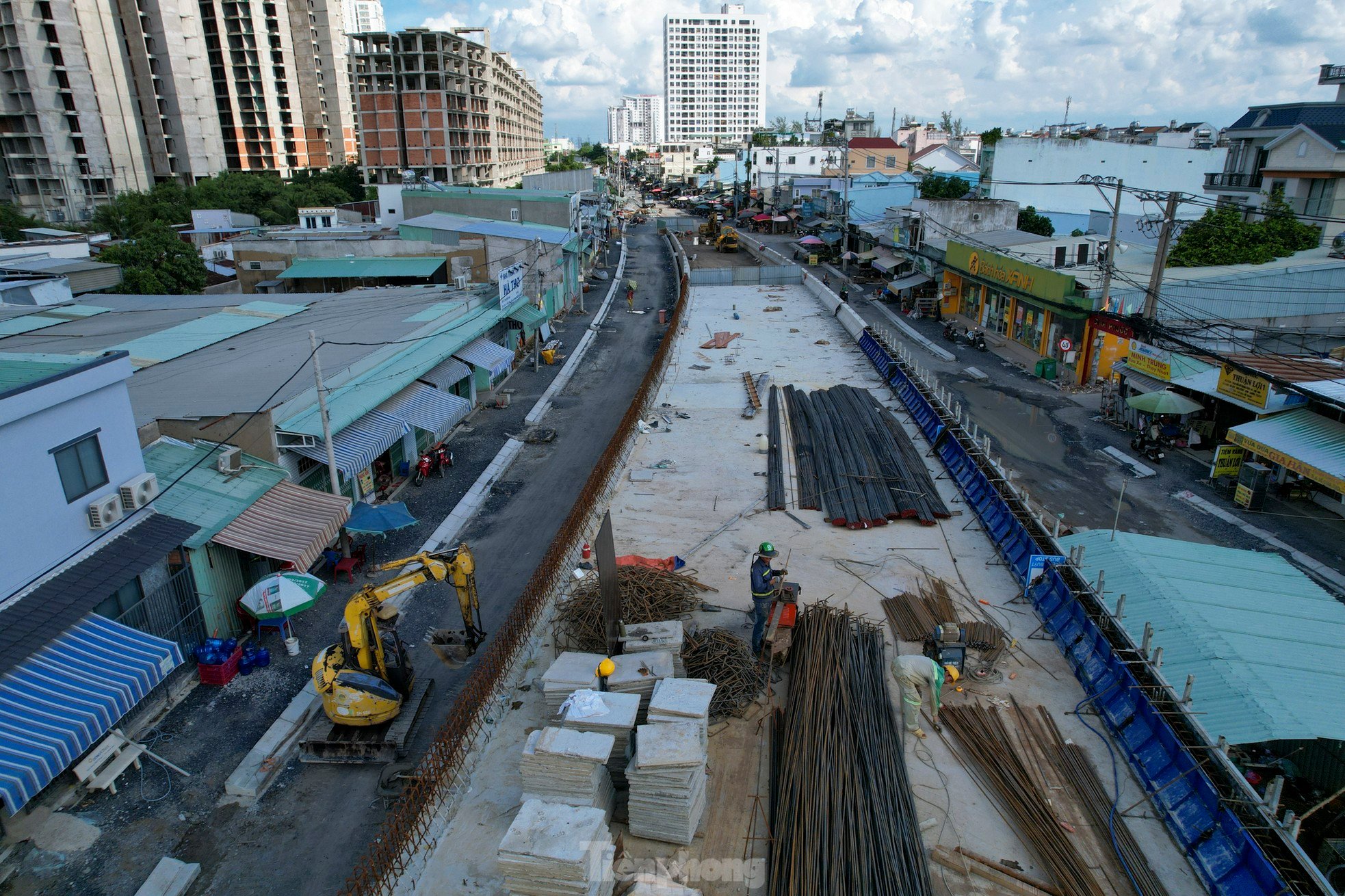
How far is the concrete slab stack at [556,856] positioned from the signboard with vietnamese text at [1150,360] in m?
22.1

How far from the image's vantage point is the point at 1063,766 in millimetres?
9188

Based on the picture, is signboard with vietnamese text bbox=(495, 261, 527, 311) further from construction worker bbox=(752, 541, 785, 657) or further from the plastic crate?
construction worker bbox=(752, 541, 785, 657)

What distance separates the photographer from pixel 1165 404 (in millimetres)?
21391

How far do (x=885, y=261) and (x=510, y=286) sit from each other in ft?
90.7

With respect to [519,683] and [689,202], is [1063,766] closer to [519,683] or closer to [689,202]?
[519,683]

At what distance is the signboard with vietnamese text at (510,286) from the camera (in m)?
28.8

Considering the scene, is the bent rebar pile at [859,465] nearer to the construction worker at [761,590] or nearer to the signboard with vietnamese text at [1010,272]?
the construction worker at [761,590]

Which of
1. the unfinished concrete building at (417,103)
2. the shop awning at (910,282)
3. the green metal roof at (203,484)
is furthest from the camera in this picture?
the unfinished concrete building at (417,103)

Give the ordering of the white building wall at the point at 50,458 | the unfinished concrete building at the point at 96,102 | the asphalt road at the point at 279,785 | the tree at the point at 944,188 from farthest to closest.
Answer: the unfinished concrete building at the point at 96,102 → the tree at the point at 944,188 → the white building wall at the point at 50,458 → the asphalt road at the point at 279,785

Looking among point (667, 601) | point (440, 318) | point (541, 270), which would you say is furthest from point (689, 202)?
point (667, 601)

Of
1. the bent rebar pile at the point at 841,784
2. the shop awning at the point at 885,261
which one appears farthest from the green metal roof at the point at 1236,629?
the shop awning at the point at 885,261

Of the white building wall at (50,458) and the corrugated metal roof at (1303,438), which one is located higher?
the white building wall at (50,458)

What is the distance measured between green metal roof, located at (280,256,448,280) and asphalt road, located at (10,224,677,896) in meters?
16.1

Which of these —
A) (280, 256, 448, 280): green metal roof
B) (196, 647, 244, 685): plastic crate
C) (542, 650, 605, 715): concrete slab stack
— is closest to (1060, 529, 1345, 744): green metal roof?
(542, 650, 605, 715): concrete slab stack
